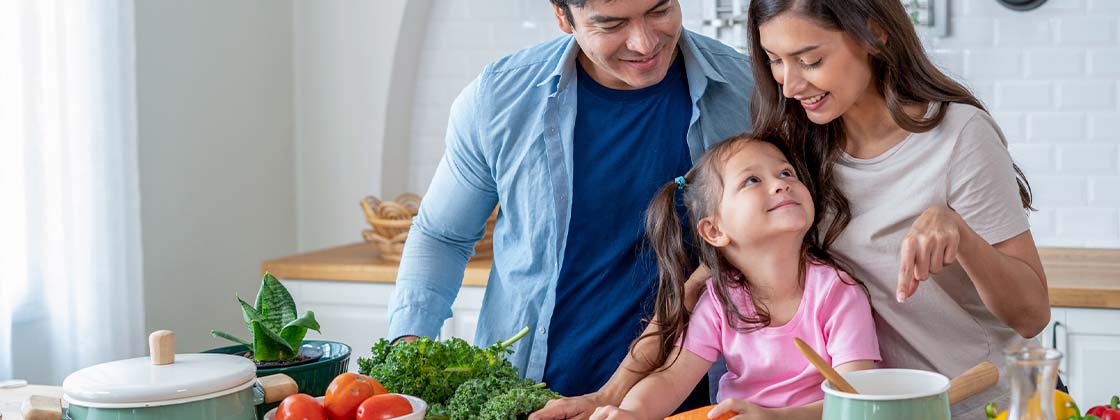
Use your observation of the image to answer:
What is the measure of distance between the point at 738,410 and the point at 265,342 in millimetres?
682

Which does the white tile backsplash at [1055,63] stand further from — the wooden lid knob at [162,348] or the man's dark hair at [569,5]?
the wooden lid knob at [162,348]

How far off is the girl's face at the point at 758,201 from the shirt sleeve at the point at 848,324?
0.39 ft

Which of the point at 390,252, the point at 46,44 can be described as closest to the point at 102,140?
the point at 46,44

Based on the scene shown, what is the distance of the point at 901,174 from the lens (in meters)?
1.75

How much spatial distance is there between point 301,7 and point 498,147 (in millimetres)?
2323

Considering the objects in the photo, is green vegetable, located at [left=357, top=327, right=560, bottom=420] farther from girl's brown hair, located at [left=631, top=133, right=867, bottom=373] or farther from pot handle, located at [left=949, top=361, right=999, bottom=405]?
pot handle, located at [left=949, top=361, right=999, bottom=405]

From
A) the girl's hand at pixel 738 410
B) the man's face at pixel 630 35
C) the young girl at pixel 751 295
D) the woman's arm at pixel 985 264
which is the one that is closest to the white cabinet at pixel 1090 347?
the woman's arm at pixel 985 264

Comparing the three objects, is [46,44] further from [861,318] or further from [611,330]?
[861,318]

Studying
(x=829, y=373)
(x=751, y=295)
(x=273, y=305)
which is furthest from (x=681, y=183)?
(x=829, y=373)

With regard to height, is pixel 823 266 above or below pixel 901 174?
below

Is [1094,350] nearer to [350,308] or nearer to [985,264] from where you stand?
[985,264]

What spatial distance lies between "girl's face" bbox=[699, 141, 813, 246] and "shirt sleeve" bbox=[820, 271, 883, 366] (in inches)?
4.7

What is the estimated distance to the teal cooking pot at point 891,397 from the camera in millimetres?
1110

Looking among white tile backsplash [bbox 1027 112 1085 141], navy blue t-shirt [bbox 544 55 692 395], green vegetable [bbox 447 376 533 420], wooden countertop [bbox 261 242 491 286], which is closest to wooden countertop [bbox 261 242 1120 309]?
wooden countertop [bbox 261 242 491 286]
